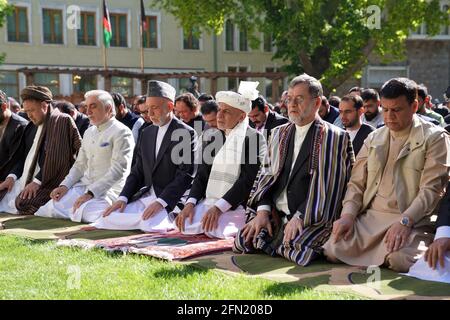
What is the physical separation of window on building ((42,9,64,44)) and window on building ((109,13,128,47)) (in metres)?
2.35

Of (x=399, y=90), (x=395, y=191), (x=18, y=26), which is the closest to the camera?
(x=399, y=90)

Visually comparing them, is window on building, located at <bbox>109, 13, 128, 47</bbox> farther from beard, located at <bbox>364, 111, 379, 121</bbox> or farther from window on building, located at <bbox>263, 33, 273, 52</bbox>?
beard, located at <bbox>364, 111, 379, 121</bbox>

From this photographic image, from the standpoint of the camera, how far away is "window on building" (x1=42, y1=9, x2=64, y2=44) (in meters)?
28.2

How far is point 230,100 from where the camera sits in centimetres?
625

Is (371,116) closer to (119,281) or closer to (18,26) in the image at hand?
(119,281)

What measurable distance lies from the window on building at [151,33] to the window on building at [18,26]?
18.6ft

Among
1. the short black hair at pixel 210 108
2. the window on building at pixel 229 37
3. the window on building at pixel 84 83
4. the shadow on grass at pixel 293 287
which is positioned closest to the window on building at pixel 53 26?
the window on building at pixel 84 83

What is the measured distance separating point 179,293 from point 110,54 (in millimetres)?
26237

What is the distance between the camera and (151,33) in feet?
100

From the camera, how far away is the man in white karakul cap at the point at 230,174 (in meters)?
6.17

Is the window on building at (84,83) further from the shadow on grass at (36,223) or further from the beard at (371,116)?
the beard at (371,116)

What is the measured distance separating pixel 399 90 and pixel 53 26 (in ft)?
85.4

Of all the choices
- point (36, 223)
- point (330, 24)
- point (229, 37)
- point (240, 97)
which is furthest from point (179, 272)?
point (229, 37)

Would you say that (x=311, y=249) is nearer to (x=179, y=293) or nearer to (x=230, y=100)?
(x=179, y=293)
